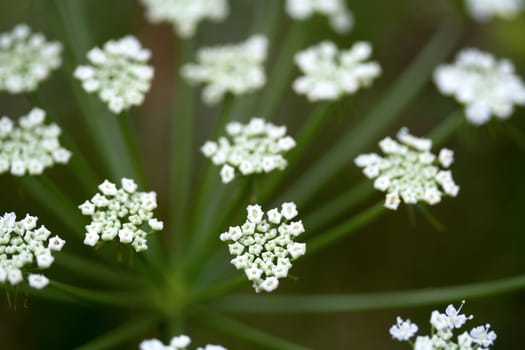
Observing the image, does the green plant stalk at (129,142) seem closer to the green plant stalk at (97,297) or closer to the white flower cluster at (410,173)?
the green plant stalk at (97,297)

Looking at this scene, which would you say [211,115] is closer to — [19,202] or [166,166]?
[166,166]

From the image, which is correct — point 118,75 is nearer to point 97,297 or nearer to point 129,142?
point 129,142

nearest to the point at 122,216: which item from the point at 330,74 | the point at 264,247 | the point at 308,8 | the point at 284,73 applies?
the point at 264,247

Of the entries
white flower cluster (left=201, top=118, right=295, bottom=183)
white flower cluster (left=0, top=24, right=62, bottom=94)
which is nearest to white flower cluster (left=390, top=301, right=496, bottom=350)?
white flower cluster (left=201, top=118, right=295, bottom=183)

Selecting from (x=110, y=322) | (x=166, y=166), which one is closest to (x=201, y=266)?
(x=110, y=322)

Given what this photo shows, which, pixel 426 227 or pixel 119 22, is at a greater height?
pixel 119 22

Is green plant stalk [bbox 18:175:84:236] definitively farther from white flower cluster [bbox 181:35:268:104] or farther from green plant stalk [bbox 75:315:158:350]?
white flower cluster [bbox 181:35:268:104]

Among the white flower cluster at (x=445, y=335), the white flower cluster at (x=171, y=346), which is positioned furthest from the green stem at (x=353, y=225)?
the white flower cluster at (x=171, y=346)
